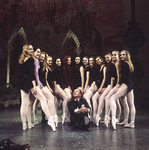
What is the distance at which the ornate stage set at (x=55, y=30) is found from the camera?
11.7m

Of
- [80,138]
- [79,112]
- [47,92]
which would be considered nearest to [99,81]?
[79,112]

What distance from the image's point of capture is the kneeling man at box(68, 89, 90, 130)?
580 centimetres

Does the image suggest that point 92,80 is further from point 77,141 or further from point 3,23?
point 3,23

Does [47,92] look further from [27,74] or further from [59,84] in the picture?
[59,84]

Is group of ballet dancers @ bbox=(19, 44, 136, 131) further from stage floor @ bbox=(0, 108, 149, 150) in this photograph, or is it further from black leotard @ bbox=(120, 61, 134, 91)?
stage floor @ bbox=(0, 108, 149, 150)

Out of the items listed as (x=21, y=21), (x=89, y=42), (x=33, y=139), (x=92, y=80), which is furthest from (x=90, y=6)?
(x=33, y=139)

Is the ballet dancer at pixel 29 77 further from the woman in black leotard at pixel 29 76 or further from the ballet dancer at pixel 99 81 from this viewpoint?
the ballet dancer at pixel 99 81

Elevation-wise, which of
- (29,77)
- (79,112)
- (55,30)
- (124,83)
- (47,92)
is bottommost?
(79,112)

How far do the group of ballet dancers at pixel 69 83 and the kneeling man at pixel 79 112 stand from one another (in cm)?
50

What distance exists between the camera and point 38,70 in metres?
6.12

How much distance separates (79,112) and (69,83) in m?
1.31

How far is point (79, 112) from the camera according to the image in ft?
19.2

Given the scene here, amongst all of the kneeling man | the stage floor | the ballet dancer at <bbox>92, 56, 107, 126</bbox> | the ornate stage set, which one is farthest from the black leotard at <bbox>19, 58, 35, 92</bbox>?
the ornate stage set

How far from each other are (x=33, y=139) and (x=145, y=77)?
7.64 metres
